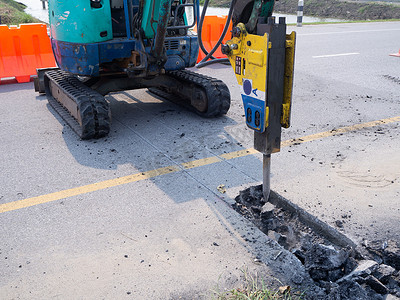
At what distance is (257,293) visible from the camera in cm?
300

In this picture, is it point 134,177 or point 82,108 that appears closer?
point 134,177

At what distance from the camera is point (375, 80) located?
9.19 meters

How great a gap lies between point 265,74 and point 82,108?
3050 millimetres

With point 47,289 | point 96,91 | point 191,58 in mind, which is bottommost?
point 47,289

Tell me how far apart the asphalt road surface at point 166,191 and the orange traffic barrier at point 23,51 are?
5.63 ft

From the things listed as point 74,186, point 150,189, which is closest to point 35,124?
point 74,186

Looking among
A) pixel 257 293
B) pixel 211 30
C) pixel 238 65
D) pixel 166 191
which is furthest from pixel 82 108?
pixel 211 30

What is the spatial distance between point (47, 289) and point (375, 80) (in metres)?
8.24

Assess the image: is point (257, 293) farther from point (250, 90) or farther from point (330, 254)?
point (250, 90)

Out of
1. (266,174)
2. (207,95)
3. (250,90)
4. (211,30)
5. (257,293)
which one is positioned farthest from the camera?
(211,30)

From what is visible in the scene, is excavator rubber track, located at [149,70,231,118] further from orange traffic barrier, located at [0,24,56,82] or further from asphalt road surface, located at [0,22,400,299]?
orange traffic barrier, located at [0,24,56,82]

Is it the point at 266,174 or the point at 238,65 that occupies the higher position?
the point at 238,65

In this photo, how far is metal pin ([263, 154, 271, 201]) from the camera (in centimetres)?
401

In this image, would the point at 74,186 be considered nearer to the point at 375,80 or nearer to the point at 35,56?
the point at 35,56
